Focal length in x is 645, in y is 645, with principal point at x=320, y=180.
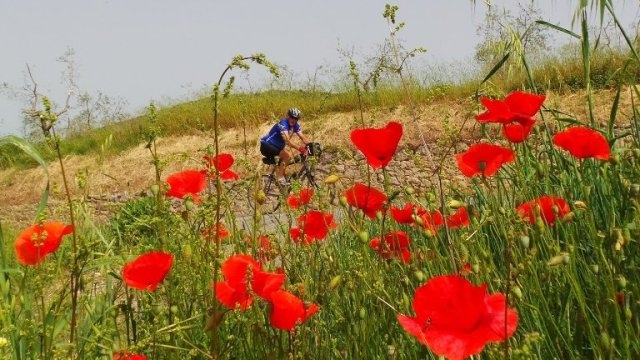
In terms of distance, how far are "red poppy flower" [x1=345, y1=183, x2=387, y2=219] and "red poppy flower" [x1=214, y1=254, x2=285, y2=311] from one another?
1.54ft

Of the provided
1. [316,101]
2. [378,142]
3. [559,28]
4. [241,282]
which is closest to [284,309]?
[241,282]

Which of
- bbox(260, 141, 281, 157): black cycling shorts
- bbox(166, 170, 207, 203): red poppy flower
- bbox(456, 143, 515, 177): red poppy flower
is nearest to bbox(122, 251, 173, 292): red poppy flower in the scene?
bbox(166, 170, 207, 203): red poppy flower

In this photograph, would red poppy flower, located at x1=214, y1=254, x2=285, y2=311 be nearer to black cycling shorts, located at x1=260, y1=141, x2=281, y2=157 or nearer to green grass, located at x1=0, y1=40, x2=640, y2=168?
black cycling shorts, located at x1=260, y1=141, x2=281, y2=157

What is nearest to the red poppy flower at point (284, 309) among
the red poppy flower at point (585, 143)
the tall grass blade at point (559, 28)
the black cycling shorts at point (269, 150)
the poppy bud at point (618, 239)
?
the poppy bud at point (618, 239)

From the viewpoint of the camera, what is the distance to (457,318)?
877mm

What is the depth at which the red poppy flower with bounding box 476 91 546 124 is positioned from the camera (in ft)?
4.70

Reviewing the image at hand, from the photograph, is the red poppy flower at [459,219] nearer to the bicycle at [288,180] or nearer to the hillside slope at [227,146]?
the bicycle at [288,180]

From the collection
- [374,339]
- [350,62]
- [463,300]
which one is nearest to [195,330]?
[374,339]

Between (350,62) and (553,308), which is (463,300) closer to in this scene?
(553,308)

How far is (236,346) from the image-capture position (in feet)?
5.49

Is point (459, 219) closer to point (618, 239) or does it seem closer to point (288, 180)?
point (618, 239)

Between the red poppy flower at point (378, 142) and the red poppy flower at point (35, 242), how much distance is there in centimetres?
69

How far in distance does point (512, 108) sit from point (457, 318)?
742 millimetres

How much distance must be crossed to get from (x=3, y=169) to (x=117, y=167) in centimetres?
506
